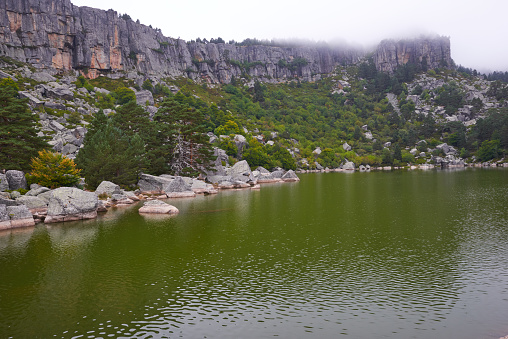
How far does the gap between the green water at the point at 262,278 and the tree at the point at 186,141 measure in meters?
39.6

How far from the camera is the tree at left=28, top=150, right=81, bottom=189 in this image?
157ft

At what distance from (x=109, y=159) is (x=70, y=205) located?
17114mm

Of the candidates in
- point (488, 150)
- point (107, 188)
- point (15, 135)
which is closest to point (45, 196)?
point (107, 188)

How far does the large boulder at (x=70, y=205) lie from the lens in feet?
136

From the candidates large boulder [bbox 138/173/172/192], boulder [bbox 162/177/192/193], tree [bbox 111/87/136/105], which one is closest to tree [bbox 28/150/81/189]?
large boulder [bbox 138/173/172/192]

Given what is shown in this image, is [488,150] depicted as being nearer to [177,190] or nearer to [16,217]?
[177,190]

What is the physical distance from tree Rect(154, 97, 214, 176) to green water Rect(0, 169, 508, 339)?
3964 centimetres

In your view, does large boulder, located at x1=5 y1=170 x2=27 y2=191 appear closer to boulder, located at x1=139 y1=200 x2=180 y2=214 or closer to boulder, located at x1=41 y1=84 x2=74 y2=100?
boulder, located at x1=139 y1=200 x2=180 y2=214

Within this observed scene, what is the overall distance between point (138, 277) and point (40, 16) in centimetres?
15892

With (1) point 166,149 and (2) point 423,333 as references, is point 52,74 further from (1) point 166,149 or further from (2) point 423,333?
(2) point 423,333

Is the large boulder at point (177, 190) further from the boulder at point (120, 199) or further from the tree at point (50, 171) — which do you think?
the tree at point (50, 171)

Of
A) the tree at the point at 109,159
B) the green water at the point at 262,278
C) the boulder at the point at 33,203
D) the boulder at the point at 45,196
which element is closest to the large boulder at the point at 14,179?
the boulder at the point at 45,196

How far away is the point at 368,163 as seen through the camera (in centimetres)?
16688

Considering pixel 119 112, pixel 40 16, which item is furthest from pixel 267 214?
pixel 40 16
